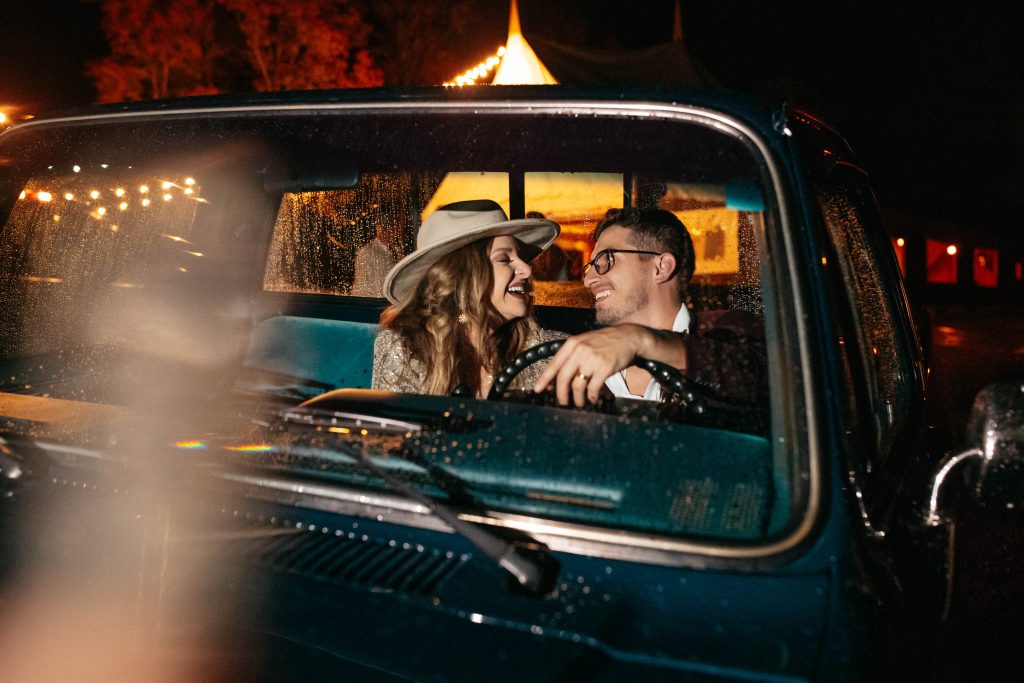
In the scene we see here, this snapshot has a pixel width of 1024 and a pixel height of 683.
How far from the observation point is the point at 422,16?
19.4 m

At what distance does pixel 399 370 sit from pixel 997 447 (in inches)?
78.5

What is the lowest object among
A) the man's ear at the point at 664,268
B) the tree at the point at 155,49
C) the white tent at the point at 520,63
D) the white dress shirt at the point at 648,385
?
the white dress shirt at the point at 648,385

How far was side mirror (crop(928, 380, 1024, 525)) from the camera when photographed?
121 centimetres

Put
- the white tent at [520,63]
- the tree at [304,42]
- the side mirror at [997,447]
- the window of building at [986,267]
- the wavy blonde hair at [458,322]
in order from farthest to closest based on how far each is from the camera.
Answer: the window of building at [986,267], the tree at [304,42], the white tent at [520,63], the wavy blonde hair at [458,322], the side mirror at [997,447]

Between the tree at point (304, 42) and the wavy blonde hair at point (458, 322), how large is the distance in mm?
16514

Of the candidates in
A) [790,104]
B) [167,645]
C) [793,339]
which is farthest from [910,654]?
[167,645]

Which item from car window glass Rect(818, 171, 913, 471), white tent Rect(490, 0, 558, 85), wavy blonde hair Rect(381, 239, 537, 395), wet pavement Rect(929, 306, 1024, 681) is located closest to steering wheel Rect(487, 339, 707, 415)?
car window glass Rect(818, 171, 913, 471)

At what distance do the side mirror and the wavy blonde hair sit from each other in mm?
1829

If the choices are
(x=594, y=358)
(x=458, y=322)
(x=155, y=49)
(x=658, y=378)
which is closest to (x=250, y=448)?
(x=594, y=358)

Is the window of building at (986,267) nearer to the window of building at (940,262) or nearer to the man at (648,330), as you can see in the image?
the window of building at (940,262)

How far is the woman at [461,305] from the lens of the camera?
281cm

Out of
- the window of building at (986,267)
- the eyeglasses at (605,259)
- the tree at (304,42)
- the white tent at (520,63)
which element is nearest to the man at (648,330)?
the eyeglasses at (605,259)

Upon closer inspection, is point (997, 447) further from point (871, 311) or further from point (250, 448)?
point (250, 448)

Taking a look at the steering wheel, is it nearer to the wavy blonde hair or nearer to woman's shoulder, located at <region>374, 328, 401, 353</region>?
the wavy blonde hair
